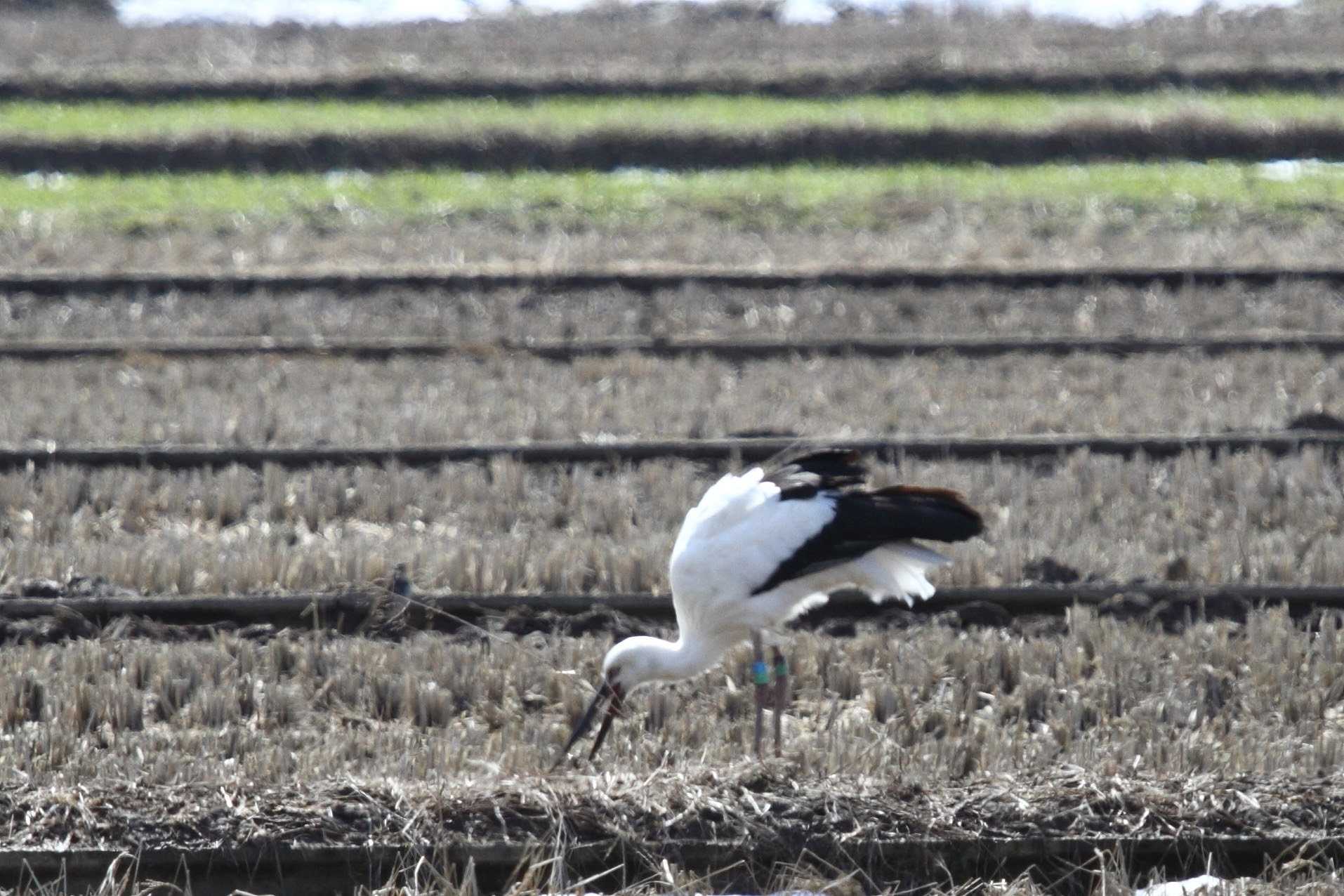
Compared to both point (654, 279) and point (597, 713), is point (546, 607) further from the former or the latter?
point (654, 279)

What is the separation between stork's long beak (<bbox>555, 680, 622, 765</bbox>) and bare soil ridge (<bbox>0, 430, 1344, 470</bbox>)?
127 inches

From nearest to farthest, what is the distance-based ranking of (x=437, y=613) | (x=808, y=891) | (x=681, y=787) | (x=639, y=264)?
1. (x=808, y=891)
2. (x=681, y=787)
3. (x=437, y=613)
4. (x=639, y=264)

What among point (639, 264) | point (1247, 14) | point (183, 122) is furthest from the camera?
point (1247, 14)

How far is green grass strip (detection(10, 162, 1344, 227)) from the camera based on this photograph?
1491 centimetres

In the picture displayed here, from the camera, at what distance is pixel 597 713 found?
5344mm

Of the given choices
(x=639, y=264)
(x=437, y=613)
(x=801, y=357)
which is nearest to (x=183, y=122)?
(x=639, y=264)

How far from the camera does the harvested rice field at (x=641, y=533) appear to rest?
468 centimetres

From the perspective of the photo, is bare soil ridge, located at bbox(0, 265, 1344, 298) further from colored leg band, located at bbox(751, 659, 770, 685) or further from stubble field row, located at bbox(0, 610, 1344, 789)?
colored leg band, located at bbox(751, 659, 770, 685)

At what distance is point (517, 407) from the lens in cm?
948

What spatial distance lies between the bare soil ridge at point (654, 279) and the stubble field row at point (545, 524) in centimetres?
382

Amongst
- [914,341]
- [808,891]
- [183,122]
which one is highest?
[183,122]

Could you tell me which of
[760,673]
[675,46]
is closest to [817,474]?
[760,673]

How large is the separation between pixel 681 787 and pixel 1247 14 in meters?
21.8

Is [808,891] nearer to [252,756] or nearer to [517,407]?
[252,756]
